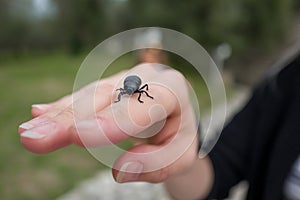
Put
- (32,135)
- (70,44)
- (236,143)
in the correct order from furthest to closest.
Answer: (70,44)
(236,143)
(32,135)

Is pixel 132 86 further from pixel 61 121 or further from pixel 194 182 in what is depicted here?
pixel 194 182

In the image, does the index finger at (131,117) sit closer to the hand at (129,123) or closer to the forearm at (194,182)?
the hand at (129,123)

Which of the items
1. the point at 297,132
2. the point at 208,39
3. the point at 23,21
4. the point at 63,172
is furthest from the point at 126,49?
the point at 208,39

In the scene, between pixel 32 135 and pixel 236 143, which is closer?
pixel 32 135

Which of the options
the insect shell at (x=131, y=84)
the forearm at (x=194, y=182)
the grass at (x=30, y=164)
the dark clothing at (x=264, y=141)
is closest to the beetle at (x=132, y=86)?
the insect shell at (x=131, y=84)

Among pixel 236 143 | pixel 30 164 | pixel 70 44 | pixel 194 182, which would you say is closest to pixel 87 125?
pixel 194 182

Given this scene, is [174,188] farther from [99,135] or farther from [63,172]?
[63,172]

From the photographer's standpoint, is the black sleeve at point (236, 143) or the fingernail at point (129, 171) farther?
the black sleeve at point (236, 143)
